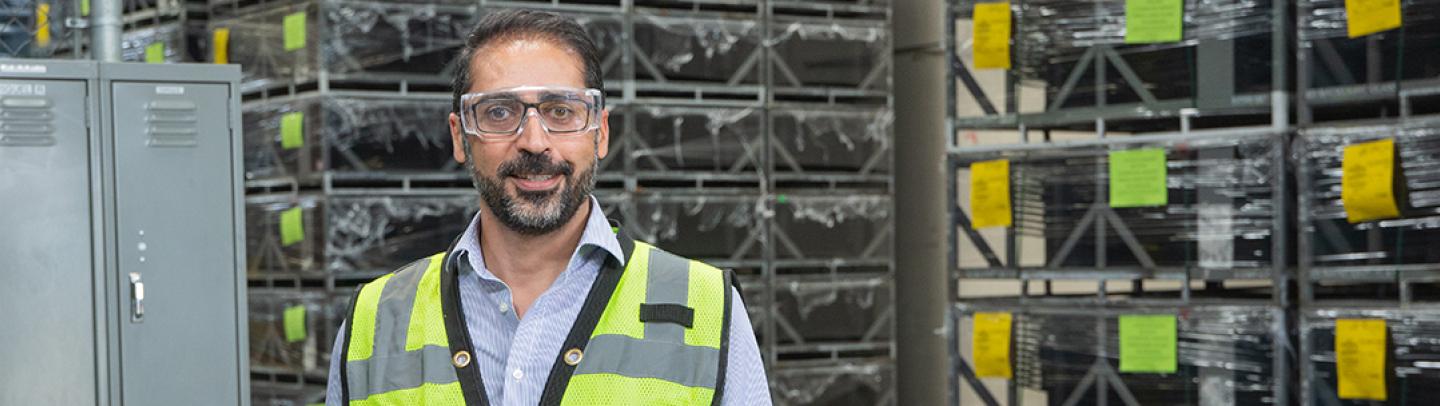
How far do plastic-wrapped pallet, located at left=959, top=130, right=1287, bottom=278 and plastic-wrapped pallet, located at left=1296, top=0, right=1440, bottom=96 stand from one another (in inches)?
12.3

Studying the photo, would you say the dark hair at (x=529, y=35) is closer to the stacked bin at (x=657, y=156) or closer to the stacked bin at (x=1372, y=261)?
the stacked bin at (x=1372, y=261)

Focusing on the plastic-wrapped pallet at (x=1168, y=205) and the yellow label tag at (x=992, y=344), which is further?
the yellow label tag at (x=992, y=344)

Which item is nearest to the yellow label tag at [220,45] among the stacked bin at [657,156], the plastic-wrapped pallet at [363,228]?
the stacked bin at [657,156]

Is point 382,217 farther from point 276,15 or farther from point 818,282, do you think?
point 818,282

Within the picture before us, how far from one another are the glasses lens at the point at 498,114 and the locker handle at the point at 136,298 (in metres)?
3.45

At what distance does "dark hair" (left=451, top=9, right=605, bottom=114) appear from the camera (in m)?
2.55

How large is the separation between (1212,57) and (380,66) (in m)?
3.61

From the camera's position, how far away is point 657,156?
846cm

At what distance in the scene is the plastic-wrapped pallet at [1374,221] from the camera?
224 inches

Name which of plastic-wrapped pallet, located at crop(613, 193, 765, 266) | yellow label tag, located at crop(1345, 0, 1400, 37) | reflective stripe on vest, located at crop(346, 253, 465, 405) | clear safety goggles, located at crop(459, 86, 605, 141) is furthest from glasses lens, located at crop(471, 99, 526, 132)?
plastic-wrapped pallet, located at crop(613, 193, 765, 266)

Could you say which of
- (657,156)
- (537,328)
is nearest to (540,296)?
(537,328)

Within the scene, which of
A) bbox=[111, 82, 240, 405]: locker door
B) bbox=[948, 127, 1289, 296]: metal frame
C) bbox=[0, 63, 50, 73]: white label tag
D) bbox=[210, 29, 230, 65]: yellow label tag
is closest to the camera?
bbox=[0, 63, 50, 73]: white label tag

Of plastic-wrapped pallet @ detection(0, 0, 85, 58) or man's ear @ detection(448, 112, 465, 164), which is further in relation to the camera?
plastic-wrapped pallet @ detection(0, 0, 85, 58)

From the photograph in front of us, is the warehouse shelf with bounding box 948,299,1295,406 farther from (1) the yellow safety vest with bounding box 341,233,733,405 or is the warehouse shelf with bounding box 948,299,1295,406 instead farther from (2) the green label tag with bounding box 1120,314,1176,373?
A: (1) the yellow safety vest with bounding box 341,233,733,405
